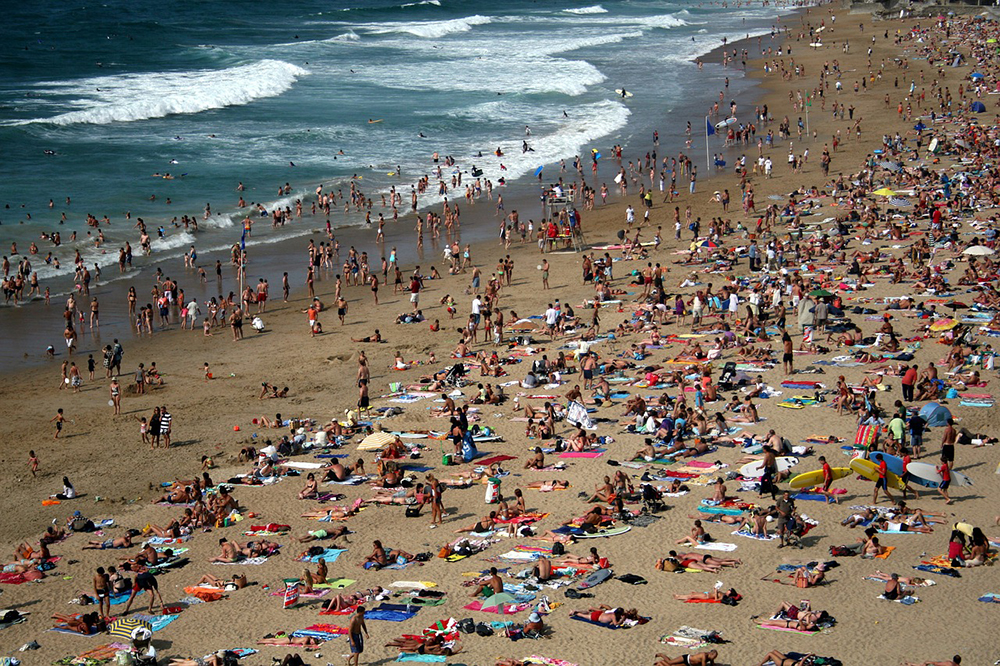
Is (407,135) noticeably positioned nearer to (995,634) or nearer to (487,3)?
(995,634)

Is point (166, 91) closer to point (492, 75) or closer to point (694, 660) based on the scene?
point (492, 75)

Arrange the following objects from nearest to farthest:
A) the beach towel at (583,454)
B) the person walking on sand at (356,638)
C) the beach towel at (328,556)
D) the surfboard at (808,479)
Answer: the person walking on sand at (356,638), the beach towel at (328,556), the surfboard at (808,479), the beach towel at (583,454)

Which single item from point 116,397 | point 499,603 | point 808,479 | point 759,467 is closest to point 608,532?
point 499,603

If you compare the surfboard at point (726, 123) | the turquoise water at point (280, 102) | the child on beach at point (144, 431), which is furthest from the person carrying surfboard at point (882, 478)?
the surfboard at point (726, 123)

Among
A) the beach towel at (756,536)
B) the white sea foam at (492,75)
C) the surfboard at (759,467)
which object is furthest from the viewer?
the white sea foam at (492,75)

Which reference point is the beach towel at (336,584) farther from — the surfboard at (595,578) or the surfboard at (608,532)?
the surfboard at (608,532)

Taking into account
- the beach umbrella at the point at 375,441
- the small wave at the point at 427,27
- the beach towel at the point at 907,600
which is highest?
the small wave at the point at 427,27
